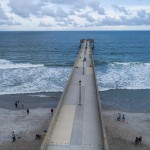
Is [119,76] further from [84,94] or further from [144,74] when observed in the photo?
[84,94]

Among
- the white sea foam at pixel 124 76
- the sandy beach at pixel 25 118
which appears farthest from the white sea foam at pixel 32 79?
the white sea foam at pixel 124 76

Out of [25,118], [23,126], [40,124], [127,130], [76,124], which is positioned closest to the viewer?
[76,124]

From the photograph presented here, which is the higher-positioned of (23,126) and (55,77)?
(55,77)

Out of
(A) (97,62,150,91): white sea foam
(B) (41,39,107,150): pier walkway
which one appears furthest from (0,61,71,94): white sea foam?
(B) (41,39,107,150): pier walkway

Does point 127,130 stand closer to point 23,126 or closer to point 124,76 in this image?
point 23,126

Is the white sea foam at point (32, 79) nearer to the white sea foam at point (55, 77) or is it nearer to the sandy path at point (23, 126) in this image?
the white sea foam at point (55, 77)

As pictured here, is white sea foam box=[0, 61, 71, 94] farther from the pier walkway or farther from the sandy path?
the pier walkway

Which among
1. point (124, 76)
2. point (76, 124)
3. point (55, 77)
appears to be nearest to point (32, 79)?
point (55, 77)

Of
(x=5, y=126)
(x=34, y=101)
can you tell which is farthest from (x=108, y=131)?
(x=34, y=101)
